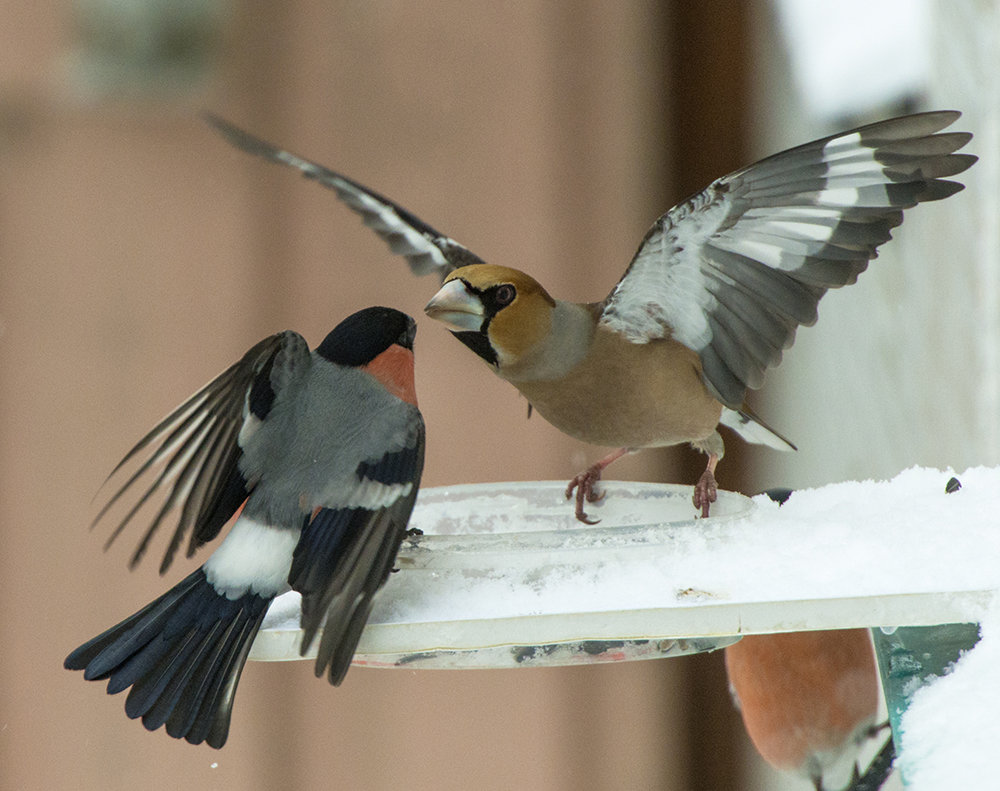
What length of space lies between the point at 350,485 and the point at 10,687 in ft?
4.69

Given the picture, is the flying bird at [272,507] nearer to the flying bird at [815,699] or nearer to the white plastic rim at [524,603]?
the white plastic rim at [524,603]

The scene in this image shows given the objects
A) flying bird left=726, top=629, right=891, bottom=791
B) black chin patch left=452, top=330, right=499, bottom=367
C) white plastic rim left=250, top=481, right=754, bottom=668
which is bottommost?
flying bird left=726, top=629, right=891, bottom=791

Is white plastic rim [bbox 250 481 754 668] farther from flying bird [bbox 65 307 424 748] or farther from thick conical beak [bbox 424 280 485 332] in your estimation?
thick conical beak [bbox 424 280 485 332]

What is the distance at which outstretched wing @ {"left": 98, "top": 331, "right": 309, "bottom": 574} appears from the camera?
3.35ft

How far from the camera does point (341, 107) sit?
2.21 metres

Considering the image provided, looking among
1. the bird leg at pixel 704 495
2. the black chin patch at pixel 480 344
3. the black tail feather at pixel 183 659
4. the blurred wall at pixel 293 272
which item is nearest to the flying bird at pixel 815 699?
the bird leg at pixel 704 495

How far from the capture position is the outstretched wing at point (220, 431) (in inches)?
40.3

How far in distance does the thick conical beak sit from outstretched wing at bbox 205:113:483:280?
0.26 m

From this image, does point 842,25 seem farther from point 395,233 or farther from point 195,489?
point 195,489

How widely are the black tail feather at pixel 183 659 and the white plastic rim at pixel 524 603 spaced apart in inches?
0.9

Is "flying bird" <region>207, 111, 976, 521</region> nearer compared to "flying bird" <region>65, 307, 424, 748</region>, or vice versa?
"flying bird" <region>65, 307, 424, 748</region>

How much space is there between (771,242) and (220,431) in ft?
1.74

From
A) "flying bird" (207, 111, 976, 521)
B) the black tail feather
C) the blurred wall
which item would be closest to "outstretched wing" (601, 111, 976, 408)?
"flying bird" (207, 111, 976, 521)

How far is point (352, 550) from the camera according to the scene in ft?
2.81
